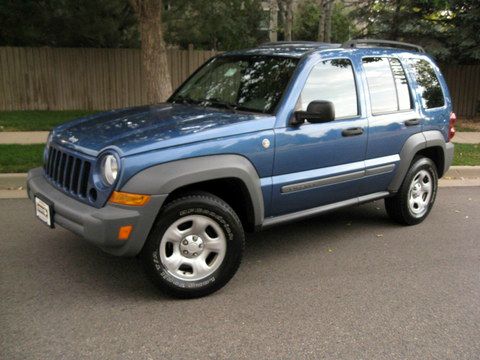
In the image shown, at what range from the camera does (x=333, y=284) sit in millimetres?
4094

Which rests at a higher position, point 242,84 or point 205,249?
point 242,84

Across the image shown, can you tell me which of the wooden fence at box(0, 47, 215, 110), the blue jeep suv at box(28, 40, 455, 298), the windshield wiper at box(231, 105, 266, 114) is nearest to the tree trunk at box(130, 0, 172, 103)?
the blue jeep suv at box(28, 40, 455, 298)

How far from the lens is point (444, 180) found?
7.88 metres

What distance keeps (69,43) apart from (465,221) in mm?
11647

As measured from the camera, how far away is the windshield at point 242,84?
436 centimetres

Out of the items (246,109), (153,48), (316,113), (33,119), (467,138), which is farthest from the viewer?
(33,119)

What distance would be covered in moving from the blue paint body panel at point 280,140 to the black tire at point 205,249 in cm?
35

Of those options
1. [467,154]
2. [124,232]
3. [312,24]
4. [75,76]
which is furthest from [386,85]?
[312,24]

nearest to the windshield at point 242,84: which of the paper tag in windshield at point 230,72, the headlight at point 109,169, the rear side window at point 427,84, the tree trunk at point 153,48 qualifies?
the paper tag in windshield at point 230,72

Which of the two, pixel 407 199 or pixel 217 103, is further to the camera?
pixel 407 199

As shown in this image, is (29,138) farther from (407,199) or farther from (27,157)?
(407,199)

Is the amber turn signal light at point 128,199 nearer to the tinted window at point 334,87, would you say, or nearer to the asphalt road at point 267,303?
the asphalt road at point 267,303

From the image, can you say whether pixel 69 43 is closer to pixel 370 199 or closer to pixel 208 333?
pixel 370 199

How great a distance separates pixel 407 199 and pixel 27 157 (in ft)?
17.7
